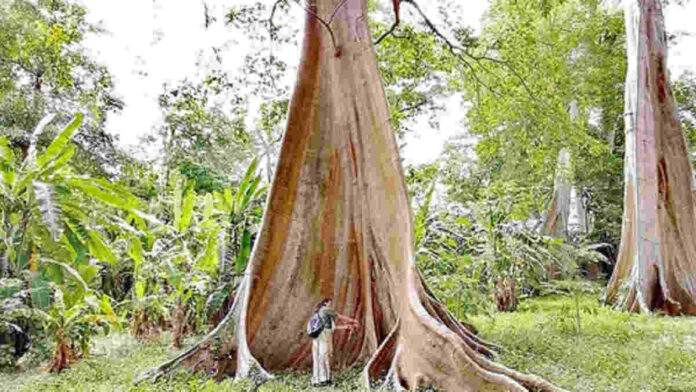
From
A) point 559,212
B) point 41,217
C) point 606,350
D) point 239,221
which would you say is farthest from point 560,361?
point 559,212

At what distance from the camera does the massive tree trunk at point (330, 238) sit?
4.73 m

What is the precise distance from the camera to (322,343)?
14.1ft

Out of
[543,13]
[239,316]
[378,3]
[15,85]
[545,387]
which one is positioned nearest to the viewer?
[545,387]

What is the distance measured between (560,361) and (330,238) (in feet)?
7.77

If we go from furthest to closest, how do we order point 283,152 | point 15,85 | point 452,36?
point 15,85 → point 452,36 → point 283,152

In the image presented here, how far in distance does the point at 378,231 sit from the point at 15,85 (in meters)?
10.3

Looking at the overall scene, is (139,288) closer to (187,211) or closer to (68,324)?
(187,211)

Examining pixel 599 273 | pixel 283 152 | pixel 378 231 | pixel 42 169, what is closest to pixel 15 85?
pixel 42 169

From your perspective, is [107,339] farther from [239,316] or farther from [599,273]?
[599,273]

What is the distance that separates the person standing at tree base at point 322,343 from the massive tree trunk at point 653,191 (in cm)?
552

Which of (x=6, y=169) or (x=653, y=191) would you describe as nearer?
(x=6, y=169)

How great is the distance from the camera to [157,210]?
Result: 9055 millimetres

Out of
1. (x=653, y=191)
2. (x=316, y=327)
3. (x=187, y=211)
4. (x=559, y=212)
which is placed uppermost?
(x=559, y=212)

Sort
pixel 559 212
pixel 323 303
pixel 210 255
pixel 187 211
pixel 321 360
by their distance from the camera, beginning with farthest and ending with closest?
1. pixel 559 212
2. pixel 187 211
3. pixel 210 255
4. pixel 323 303
5. pixel 321 360
